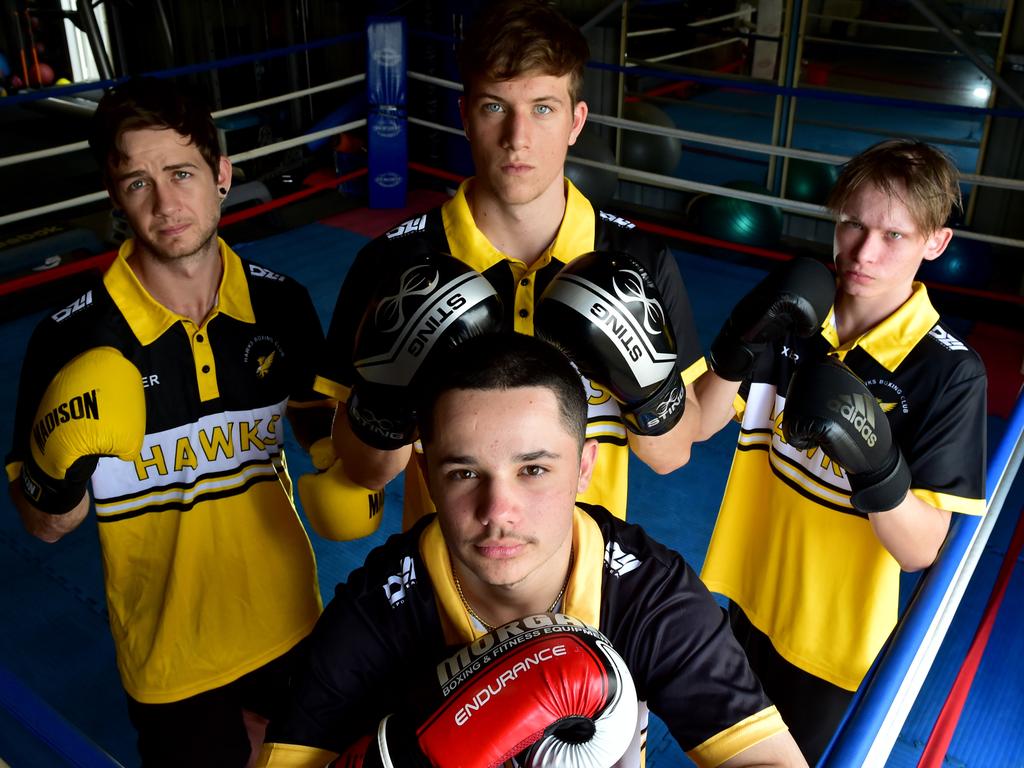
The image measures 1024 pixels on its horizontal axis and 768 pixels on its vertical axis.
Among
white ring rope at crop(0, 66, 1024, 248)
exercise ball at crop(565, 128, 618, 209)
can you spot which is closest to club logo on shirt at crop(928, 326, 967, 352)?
white ring rope at crop(0, 66, 1024, 248)

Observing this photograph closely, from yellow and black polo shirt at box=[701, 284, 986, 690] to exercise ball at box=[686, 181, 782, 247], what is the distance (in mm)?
3446

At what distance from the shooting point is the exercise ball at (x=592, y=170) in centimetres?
525

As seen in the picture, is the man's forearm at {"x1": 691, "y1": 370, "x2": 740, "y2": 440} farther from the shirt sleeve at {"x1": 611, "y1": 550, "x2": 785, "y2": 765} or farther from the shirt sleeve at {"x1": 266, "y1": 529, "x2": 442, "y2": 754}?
the shirt sleeve at {"x1": 266, "y1": 529, "x2": 442, "y2": 754}

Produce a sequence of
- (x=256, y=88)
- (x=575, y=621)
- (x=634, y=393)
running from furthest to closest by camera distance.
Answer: (x=256, y=88)
(x=634, y=393)
(x=575, y=621)

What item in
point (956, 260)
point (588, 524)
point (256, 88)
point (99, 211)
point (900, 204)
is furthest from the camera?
point (256, 88)

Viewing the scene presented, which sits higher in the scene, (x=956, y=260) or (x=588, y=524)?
(x=588, y=524)

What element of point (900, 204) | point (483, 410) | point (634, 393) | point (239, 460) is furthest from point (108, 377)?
point (900, 204)

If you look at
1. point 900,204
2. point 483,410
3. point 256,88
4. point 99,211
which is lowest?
point 99,211

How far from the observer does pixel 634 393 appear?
1483 mm

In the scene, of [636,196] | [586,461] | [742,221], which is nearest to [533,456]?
[586,461]

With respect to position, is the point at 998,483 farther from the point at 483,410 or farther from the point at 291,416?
the point at 291,416

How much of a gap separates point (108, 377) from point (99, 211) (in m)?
4.90

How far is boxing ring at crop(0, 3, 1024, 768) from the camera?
3.66 ft

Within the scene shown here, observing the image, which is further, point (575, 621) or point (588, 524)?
point (588, 524)
